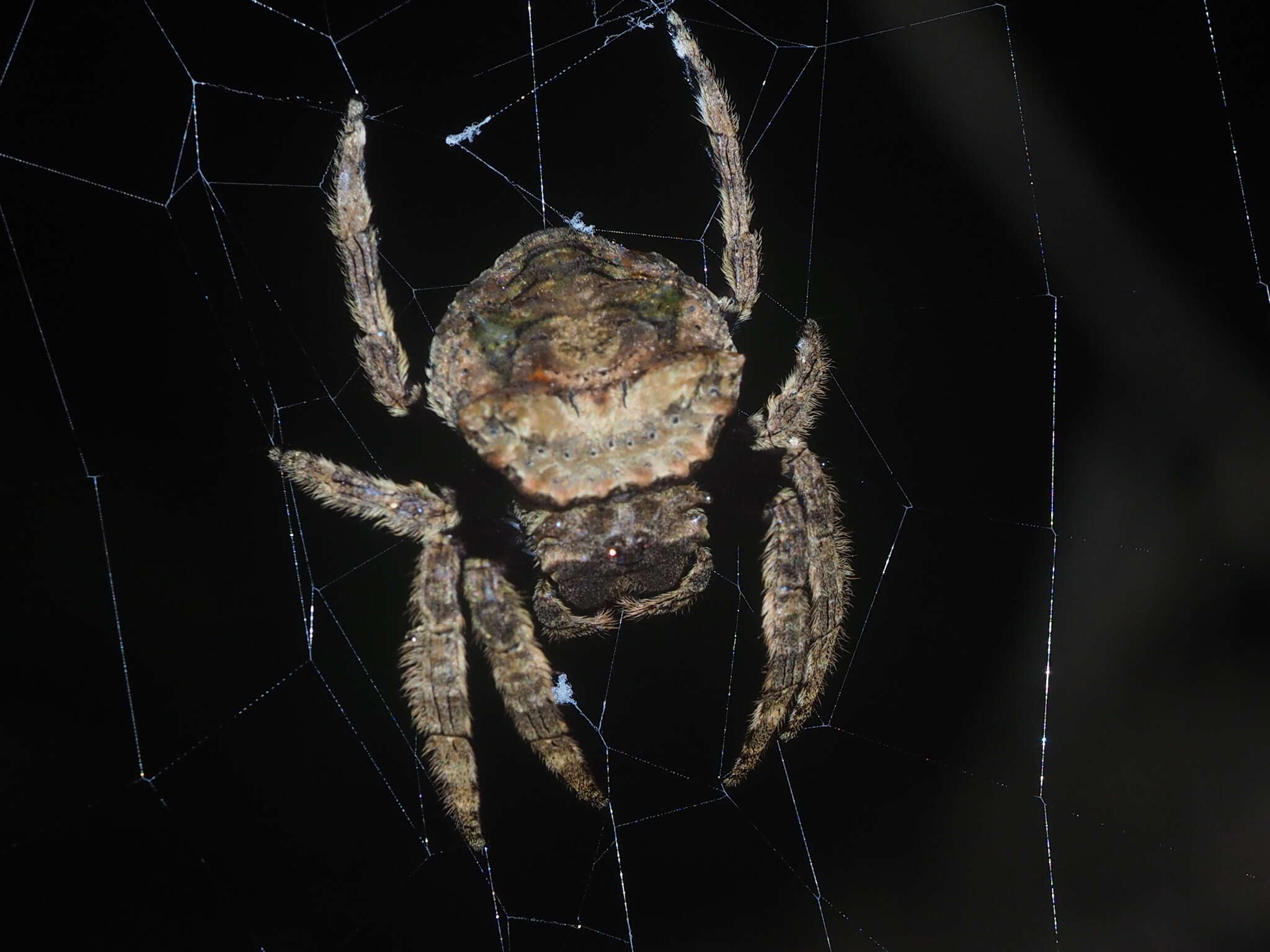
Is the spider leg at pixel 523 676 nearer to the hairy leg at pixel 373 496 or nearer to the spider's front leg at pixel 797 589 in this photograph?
the hairy leg at pixel 373 496

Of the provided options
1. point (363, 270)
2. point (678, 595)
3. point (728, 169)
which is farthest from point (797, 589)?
point (363, 270)

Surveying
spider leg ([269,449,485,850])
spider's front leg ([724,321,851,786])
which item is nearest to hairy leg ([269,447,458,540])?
spider leg ([269,449,485,850])

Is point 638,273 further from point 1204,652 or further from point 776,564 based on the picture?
point 1204,652

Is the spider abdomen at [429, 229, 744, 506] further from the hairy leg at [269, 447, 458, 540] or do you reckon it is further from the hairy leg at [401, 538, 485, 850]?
the hairy leg at [401, 538, 485, 850]

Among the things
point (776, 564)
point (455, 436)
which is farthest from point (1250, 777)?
point (455, 436)

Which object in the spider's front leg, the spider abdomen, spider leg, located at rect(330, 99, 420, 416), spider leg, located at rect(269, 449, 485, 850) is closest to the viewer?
spider leg, located at rect(330, 99, 420, 416)

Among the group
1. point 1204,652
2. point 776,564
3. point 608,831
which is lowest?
point 1204,652
